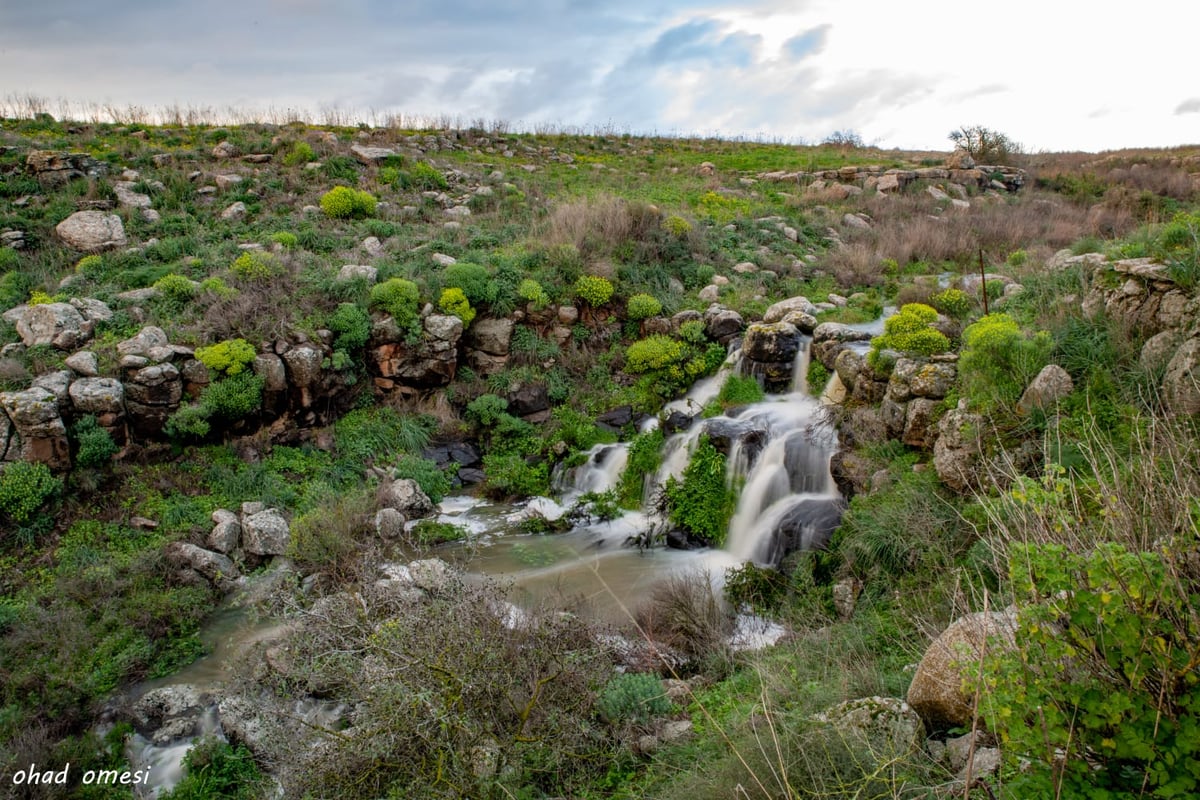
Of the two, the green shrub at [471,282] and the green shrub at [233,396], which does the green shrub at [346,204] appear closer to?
the green shrub at [471,282]

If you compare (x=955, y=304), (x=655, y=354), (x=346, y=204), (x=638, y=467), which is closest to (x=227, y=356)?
(x=638, y=467)

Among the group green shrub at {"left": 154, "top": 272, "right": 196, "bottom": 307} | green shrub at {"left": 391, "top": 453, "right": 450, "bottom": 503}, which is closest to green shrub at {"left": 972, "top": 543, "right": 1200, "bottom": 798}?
green shrub at {"left": 391, "top": 453, "right": 450, "bottom": 503}

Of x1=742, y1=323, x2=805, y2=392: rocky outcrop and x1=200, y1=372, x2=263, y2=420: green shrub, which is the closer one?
x1=200, y1=372, x2=263, y2=420: green shrub

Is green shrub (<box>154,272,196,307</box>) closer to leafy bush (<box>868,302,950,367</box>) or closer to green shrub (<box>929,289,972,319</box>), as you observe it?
leafy bush (<box>868,302,950,367</box>)

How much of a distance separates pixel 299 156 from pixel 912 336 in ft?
54.8

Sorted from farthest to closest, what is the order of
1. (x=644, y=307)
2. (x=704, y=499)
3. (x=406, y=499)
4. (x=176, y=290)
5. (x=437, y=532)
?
(x=644, y=307) < (x=176, y=290) < (x=406, y=499) < (x=437, y=532) < (x=704, y=499)

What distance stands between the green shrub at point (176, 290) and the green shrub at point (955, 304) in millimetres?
11848

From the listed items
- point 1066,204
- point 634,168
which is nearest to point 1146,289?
point 1066,204

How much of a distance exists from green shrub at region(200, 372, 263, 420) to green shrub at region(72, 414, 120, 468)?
1191mm

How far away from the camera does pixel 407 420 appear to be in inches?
422

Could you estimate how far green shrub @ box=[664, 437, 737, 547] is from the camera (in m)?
8.27

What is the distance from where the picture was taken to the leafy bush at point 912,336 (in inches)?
305

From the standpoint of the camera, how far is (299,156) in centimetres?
1775

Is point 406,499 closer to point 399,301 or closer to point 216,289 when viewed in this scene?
point 399,301
